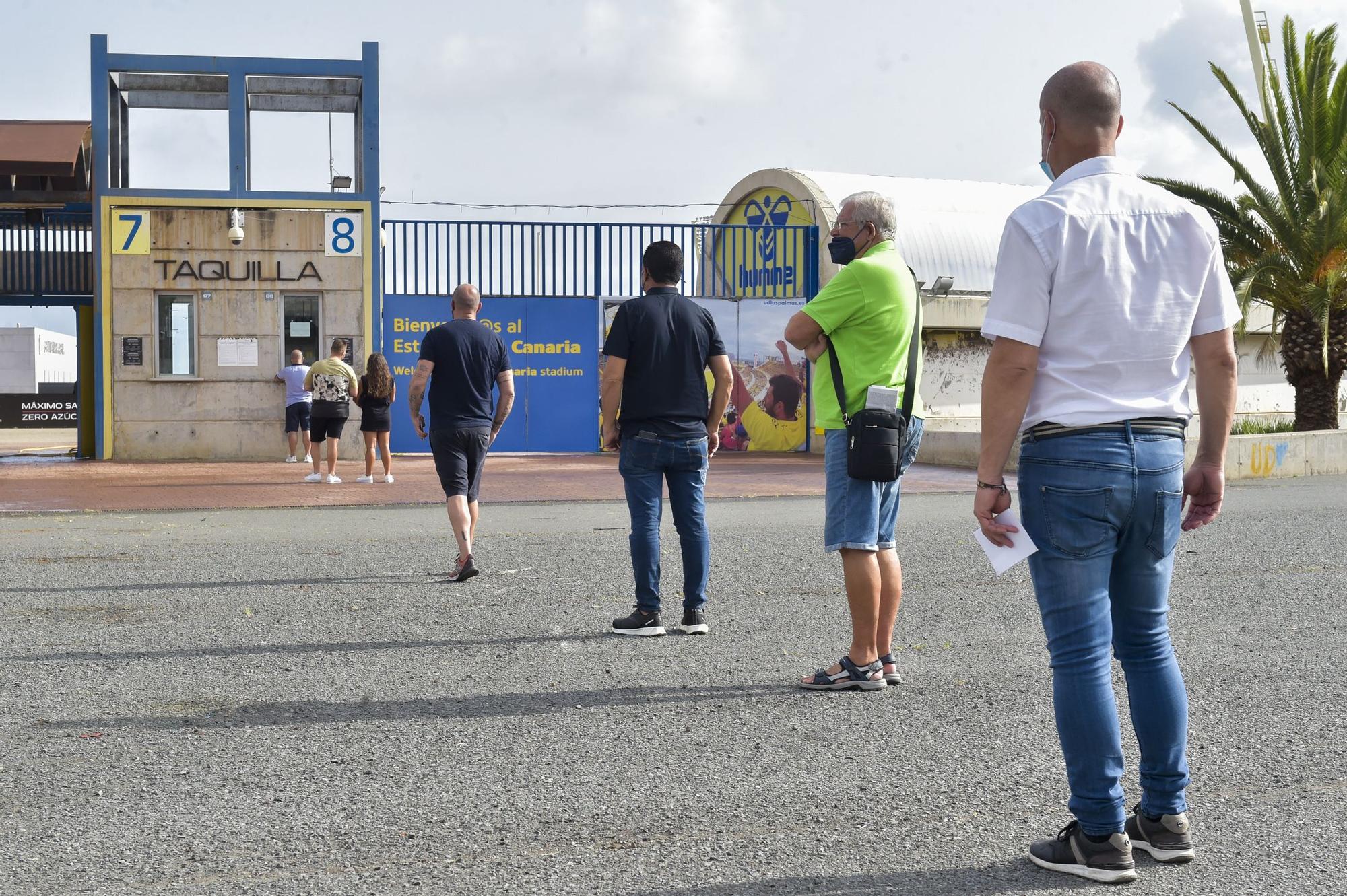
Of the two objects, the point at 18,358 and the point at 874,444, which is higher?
the point at 18,358

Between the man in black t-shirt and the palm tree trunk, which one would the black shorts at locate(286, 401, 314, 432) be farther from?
the palm tree trunk

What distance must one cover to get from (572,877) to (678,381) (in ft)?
10.6

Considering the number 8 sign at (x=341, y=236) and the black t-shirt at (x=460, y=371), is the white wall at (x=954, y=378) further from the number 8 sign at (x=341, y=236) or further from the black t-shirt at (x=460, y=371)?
the black t-shirt at (x=460, y=371)

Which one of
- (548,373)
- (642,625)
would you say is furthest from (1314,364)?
(642,625)

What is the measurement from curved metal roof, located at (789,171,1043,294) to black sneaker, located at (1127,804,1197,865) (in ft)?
68.9

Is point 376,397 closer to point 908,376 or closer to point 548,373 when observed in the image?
point 548,373

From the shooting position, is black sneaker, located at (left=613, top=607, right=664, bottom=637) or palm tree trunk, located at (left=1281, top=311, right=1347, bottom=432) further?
palm tree trunk, located at (left=1281, top=311, right=1347, bottom=432)

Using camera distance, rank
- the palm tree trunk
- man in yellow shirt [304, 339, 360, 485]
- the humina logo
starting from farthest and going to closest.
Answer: the humina logo, the palm tree trunk, man in yellow shirt [304, 339, 360, 485]

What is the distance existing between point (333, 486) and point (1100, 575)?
12.9 m

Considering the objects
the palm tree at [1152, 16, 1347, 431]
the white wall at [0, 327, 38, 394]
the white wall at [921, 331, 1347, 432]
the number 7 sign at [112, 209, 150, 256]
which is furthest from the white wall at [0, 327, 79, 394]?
the palm tree at [1152, 16, 1347, 431]

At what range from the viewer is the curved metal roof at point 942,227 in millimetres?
25172

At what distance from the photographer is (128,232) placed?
1908 centimetres

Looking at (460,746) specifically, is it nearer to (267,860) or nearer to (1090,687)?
(267,860)

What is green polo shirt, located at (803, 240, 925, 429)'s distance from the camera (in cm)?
466
